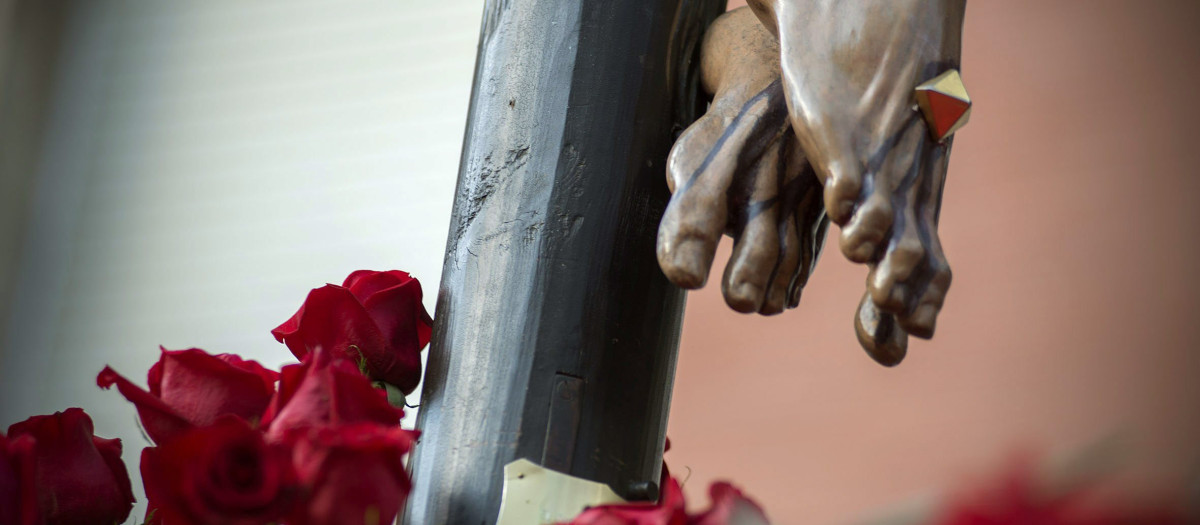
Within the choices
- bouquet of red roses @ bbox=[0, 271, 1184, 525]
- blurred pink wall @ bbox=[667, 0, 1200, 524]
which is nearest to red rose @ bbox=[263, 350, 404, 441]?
bouquet of red roses @ bbox=[0, 271, 1184, 525]

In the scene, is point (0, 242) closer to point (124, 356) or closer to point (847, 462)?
point (124, 356)

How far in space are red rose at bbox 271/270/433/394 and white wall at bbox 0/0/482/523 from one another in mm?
1345

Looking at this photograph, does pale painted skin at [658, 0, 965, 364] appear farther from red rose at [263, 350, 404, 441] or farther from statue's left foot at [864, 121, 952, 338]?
red rose at [263, 350, 404, 441]

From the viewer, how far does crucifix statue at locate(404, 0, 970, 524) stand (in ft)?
1.51

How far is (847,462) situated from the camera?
6.00 ft

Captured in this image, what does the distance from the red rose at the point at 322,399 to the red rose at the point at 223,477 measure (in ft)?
0.05

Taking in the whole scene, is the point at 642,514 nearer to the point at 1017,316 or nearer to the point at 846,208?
the point at 846,208

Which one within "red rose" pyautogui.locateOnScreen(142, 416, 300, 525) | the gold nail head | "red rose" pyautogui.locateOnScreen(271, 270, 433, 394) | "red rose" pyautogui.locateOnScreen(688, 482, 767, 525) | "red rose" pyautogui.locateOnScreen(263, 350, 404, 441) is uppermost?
the gold nail head

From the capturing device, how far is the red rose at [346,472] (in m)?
0.39

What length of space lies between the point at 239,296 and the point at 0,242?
397 mm

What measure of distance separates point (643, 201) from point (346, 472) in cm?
19

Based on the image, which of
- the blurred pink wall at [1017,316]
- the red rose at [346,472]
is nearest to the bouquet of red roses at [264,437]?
the red rose at [346,472]

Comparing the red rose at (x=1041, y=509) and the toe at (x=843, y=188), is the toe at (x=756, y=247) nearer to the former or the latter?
the toe at (x=843, y=188)

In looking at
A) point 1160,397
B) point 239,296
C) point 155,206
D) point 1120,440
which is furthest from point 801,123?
point 155,206
